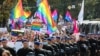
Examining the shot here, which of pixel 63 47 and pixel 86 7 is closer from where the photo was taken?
pixel 63 47

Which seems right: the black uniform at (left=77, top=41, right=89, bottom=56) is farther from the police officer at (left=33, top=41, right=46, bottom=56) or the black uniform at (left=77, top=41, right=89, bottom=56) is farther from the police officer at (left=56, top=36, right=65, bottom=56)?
the police officer at (left=33, top=41, right=46, bottom=56)

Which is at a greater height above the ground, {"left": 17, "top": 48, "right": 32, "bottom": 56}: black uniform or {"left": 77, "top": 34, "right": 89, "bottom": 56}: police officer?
{"left": 17, "top": 48, "right": 32, "bottom": 56}: black uniform

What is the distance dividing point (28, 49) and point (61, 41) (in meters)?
4.75

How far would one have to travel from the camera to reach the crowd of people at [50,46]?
14.2 metres

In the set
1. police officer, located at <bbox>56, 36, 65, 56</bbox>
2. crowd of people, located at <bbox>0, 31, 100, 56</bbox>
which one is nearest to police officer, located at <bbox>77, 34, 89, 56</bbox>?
crowd of people, located at <bbox>0, 31, 100, 56</bbox>

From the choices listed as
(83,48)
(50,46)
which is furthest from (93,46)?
(50,46)

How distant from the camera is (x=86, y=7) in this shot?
231 feet

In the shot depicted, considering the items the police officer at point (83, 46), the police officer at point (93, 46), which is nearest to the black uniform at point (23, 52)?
the police officer at point (83, 46)

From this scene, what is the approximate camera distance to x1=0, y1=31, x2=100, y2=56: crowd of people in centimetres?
1417

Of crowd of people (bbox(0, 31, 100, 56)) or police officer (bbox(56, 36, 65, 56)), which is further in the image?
police officer (bbox(56, 36, 65, 56))

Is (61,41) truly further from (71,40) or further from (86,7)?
(86,7)

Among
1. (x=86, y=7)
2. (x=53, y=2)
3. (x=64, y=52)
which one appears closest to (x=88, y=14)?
(x=86, y=7)

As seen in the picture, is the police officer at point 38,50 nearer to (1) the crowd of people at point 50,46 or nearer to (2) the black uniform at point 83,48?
(1) the crowd of people at point 50,46

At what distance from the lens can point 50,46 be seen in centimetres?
1584
